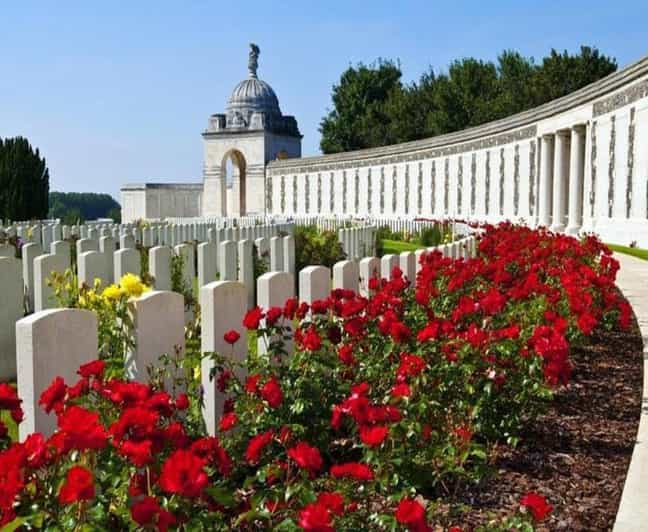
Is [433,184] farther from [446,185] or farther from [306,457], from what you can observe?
[306,457]

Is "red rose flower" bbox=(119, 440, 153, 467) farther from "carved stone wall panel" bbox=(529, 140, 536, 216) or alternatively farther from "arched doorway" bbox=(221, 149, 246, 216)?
"arched doorway" bbox=(221, 149, 246, 216)

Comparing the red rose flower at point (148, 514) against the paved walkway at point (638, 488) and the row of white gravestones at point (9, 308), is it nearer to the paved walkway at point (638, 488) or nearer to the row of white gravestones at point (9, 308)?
the paved walkway at point (638, 488)

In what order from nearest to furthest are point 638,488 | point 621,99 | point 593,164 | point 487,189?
point 638,488 < point 621,99 < point 593,164 < point 487,189

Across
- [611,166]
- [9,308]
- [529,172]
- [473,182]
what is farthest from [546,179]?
[9,308]

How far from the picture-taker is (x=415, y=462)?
3.04 meters

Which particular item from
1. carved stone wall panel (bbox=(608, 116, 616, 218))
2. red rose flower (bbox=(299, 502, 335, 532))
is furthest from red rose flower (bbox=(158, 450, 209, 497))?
carved stone wall panel (bbox=(608, 116, 616, 218))

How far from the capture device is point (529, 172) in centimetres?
3042

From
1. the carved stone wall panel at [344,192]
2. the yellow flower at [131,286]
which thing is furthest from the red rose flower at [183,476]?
the carved stone wall panel at [344,192]

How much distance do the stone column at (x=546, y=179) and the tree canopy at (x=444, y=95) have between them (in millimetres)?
19430

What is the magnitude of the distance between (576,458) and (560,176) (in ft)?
83.7

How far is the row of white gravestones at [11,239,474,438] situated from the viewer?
108 inches

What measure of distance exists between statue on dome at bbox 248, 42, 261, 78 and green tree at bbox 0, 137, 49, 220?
86.2 ft

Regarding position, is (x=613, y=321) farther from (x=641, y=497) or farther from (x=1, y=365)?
(x=1, y=365)

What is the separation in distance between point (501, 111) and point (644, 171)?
33.0 meters
